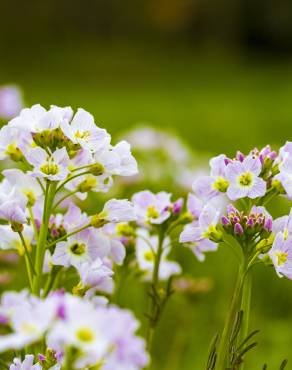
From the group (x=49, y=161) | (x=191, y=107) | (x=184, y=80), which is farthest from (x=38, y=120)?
(x=184, y=80)

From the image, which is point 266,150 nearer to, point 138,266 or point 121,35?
point 138,266

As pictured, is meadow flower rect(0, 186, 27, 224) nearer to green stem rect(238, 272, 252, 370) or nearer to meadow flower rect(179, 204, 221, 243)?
meadow flower rect(179, 204, 221, 243)

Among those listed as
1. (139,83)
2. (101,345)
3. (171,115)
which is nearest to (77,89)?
(139,83)

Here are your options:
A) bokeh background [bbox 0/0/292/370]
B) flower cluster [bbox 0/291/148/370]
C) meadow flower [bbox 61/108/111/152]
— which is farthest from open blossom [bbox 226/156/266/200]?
bokeh background [bbox 0/0/292/370]

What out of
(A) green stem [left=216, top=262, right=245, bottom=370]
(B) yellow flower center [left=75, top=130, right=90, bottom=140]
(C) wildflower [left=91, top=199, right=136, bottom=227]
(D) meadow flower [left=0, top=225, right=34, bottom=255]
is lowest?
(A) green stem [left=216, top=262, right=245, bottom=370]

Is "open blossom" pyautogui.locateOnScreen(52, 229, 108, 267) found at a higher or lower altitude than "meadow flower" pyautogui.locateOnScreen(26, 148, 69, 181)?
lower
